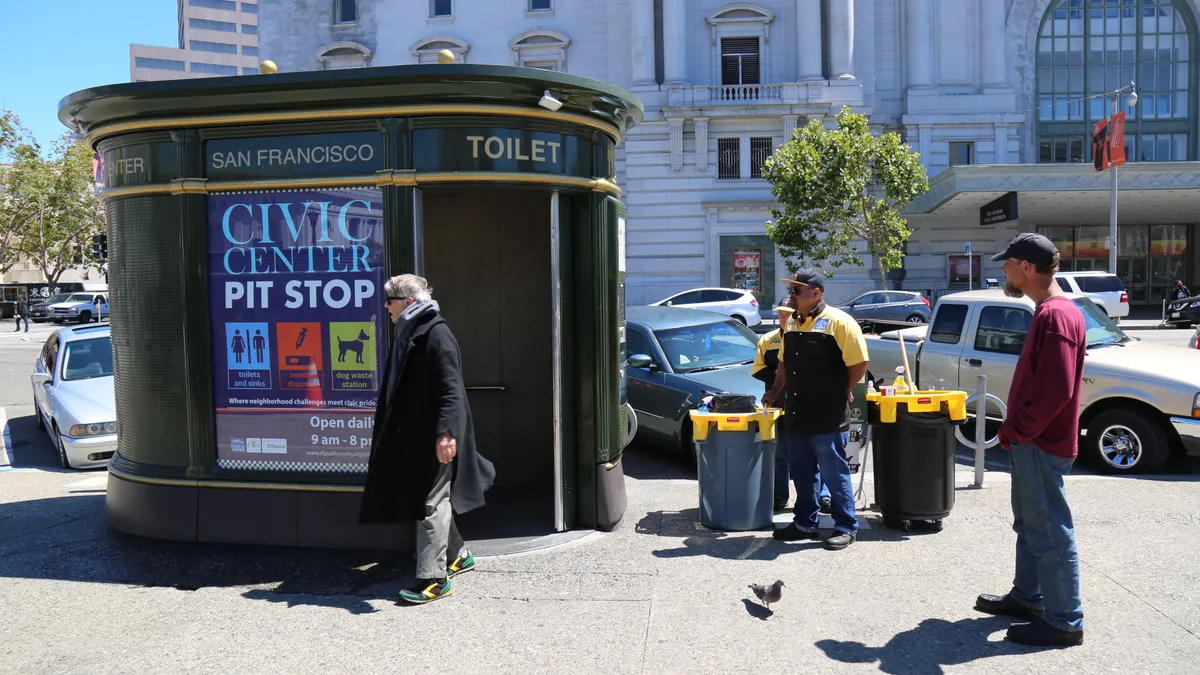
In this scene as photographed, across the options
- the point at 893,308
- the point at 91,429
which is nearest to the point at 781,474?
the point at 91,429

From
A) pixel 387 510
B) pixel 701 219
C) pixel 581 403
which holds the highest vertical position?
pixel 701 219

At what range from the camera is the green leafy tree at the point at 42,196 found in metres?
44.9

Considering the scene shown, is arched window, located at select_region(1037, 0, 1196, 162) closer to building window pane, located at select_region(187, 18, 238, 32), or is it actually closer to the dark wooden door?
the dark wooden door

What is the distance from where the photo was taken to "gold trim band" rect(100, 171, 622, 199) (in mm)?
5727

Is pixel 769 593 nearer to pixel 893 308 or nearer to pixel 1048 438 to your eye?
pixel 1048 438

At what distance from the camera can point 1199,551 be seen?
5586 millimetres

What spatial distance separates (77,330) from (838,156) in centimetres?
2268

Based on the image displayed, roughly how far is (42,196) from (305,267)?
159ft

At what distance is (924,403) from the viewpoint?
19.7 feet

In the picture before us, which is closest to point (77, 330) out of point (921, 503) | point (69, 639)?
point (69, 639)

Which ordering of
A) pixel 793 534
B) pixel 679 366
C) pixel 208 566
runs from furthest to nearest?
1. pixel 679 366
2. pixel 793 534
3. pixel 208 566

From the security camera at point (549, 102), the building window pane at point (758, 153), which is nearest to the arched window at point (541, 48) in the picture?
the building window pane at point (758, 153)

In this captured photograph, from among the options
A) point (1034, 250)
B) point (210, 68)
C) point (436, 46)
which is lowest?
point (1034, 250)

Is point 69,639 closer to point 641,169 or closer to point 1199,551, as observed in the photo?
point 1199,551
